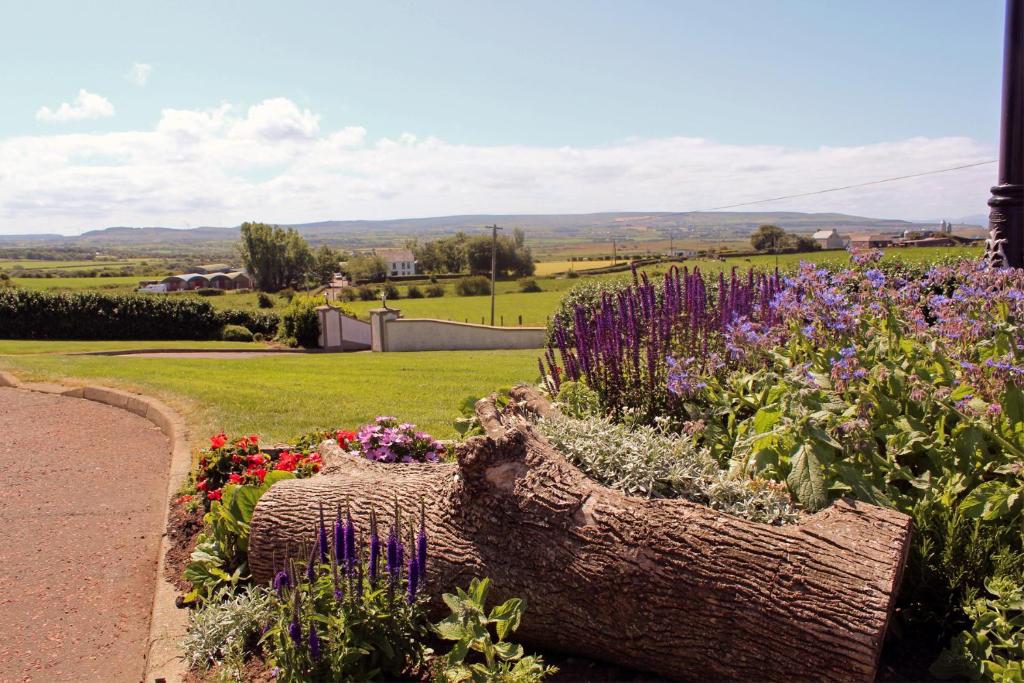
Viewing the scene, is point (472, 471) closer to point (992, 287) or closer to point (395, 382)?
point (992, 287)

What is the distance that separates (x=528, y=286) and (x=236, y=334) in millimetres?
34337

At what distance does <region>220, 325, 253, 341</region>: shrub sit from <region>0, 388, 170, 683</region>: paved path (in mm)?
29646

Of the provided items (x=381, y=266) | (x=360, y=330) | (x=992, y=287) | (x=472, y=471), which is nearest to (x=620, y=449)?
(x=472, y=471)

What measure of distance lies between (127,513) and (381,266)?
86.2m

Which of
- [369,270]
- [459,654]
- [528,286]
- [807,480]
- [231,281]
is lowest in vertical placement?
[231,281]

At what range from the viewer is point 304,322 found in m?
32.0

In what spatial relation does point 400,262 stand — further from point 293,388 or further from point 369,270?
point 293,388

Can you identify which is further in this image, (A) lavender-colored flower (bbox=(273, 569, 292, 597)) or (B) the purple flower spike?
(A) lavender-colored flower (bbox=(273, 569, 292, 597))

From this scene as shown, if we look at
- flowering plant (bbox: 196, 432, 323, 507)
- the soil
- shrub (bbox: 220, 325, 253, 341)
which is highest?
flowering plant (bbox: 196, 432, 323, 507)

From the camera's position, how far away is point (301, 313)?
32.2m

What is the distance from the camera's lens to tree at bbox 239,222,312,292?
96.8 m

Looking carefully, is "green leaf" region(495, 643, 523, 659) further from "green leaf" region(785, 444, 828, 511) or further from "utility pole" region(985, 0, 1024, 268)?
"utility pole" region(985, 0, 1024, 268)

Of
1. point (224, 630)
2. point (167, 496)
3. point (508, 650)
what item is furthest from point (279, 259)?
point (508, 650)

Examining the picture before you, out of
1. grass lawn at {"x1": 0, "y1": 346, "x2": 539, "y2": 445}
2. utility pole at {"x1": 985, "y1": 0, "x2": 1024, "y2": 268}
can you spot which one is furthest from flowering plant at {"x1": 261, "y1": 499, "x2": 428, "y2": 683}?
utility pole at {"x1": 985, "y1": 0, "x2": 1024, "y2": 268}
